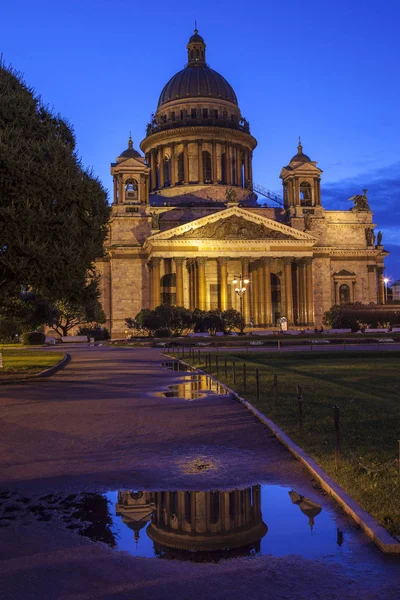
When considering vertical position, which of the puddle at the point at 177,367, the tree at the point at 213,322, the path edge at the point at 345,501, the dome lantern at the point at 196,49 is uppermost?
the dome lantern at the point at 196,49

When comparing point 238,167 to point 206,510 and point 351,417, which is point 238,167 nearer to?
point 351,417

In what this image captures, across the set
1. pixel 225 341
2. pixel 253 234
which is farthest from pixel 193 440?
pixel 253 234

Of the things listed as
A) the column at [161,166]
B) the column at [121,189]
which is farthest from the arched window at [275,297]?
the column at [161,166]

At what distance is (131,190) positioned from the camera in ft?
264

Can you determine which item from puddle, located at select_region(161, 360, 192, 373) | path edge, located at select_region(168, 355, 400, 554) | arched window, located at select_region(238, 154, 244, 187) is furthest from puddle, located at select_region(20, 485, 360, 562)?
arched window, located at select_region(238, 154, 244, 187)

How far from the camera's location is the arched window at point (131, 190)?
80312 millimetres

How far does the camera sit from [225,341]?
52656mm

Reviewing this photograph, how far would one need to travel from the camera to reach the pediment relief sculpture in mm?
74875

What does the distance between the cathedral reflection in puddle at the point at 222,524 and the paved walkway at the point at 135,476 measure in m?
0.26

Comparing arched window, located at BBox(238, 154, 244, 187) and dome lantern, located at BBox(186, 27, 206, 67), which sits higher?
dome lantern, located at BBox(186, 27, 206, 67)

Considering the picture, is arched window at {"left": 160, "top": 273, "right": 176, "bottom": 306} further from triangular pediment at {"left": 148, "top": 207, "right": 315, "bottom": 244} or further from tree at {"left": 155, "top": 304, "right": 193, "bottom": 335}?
tree at {"left": 155, "top": 304, "right": 193, "bottom": 335}

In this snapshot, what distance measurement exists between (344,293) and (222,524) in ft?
259

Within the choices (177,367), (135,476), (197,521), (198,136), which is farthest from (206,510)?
(198,136)

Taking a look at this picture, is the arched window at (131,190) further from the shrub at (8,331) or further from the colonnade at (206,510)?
the colonnade at (206,510)
